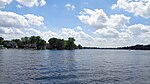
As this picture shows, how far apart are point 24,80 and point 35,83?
297 centimetres

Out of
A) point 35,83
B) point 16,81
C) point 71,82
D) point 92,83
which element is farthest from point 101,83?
point 16,81

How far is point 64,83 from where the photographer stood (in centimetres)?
3903

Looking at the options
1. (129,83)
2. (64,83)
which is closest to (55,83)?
(64,83)

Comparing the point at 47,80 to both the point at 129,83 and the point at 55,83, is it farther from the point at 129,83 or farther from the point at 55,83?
the point at 129,83

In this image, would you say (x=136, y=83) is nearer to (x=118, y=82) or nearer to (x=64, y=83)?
(x=118, y=82)

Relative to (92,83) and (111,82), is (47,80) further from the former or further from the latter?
(111,82)

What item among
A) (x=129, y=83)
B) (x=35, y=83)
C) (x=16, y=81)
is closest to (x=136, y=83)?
(x=129, y=83)

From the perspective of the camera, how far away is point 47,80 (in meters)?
41.3

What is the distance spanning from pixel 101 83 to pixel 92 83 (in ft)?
4.86

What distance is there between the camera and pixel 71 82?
132 ft

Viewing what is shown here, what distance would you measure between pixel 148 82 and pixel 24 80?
19.9 m

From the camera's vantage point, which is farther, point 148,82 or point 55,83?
point 148,82

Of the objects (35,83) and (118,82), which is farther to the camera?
(118,82)

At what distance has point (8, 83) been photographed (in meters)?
37.6
